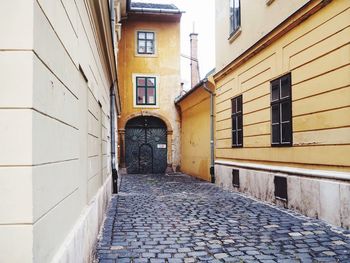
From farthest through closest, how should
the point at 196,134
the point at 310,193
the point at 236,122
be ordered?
the point at 196,134
the point at 236,122
the point at 310,193

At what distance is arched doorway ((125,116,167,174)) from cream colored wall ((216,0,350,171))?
36.5ft

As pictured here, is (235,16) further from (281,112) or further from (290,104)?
(290,104)

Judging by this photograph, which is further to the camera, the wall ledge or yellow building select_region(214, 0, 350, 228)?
yellow building select_region(214, 0, 350, 228)

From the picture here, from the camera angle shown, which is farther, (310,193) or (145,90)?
(145,90)

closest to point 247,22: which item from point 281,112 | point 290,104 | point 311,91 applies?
point 281,112

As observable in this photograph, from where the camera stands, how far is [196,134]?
17594 mm

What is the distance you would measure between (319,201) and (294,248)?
79.0 inches

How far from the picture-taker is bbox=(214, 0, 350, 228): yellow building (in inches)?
248

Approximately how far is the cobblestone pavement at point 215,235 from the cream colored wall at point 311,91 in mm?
1209

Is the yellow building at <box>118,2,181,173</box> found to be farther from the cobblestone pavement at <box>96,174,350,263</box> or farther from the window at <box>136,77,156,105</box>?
the cobblestone pavement at <box>96,174,350,263</box>

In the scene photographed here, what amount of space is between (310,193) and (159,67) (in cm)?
1545

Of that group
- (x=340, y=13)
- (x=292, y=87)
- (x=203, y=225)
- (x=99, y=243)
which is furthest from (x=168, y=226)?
(x=340, y=13)

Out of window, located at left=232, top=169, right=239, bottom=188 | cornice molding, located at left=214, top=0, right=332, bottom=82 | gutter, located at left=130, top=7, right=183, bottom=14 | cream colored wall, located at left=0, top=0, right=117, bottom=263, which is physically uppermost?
gutter, located at left=130, top=7, right=183, bottom=14

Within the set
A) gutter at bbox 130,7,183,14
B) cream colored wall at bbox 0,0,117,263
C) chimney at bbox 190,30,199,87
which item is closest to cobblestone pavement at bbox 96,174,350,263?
A: cream colored wall at bbox 0,0,117,263
